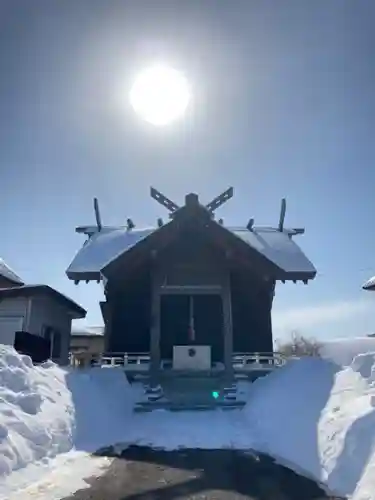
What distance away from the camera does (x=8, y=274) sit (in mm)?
18297

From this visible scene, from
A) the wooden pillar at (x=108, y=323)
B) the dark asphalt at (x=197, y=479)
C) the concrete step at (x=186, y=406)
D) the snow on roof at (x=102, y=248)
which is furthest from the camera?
the snow on roof at (x=102, y=248)

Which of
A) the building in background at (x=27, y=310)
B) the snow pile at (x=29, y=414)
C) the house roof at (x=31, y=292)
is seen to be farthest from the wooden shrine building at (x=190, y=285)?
the snow pile at (x=29, y=414)

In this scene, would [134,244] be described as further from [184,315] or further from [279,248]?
[279,248]

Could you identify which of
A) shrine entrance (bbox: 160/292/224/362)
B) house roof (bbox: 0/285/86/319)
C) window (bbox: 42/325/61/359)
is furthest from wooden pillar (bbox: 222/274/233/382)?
window (bbox: 42/325/61/359)

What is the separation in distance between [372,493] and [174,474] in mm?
2990

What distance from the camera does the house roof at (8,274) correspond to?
17984 millimetres

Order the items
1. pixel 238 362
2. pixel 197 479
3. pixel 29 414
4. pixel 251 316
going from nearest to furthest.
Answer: pixel 197 479 → pixel 29 414 → pixel 238 362 → pixel 251 316

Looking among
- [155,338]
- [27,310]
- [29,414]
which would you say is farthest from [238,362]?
[29,414]

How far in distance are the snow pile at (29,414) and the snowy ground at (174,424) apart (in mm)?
22

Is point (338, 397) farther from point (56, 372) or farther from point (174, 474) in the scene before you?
point (56, 372)

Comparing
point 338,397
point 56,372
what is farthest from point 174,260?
point 338,397

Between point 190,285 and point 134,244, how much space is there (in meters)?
2.55

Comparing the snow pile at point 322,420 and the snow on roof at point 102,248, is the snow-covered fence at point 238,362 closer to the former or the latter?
the snow pile at point 322,420

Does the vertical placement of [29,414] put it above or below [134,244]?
below
